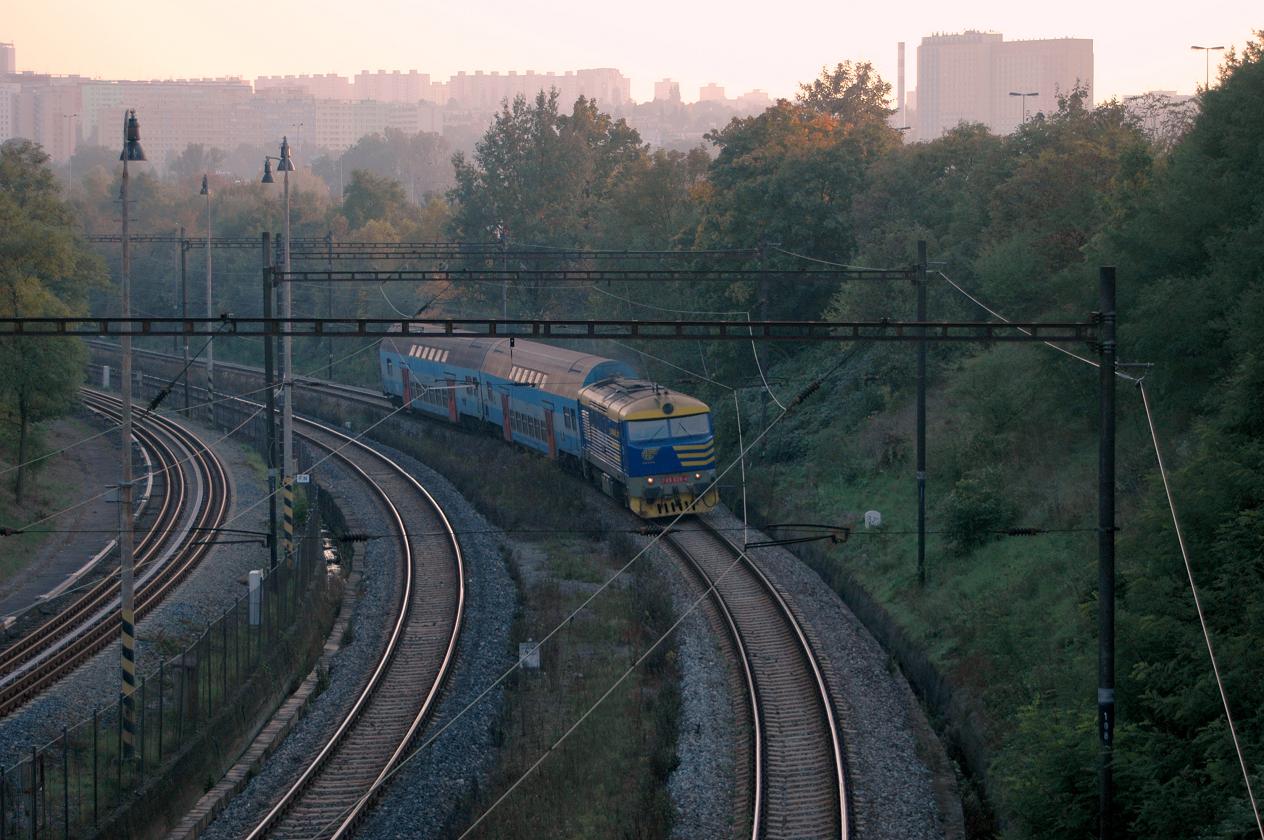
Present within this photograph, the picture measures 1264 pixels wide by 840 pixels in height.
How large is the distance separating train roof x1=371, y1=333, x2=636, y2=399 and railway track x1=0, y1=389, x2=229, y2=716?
289 inches

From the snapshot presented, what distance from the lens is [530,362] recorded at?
37.4 meters

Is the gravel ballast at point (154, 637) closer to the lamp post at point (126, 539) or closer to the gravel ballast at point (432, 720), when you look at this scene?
the lamp post at point (126, 539)

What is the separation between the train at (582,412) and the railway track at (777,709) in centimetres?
251

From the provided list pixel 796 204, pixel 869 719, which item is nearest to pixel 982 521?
pixel 869 719

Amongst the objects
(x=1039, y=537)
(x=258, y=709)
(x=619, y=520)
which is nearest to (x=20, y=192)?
(x=619, y=520)

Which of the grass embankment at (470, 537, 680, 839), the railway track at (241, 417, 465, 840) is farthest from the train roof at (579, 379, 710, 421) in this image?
the railway track at (241, 417, 465, 840)

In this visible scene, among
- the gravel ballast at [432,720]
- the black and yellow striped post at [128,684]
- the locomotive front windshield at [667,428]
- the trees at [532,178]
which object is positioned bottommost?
the gravel ballast at [432,720]

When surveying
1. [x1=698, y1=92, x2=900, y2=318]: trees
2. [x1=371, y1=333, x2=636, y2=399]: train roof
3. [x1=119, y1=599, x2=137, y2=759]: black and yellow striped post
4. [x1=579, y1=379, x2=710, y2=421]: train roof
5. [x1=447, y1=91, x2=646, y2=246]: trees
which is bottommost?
[x1=119, y1=599, x2=137, y2=759]: black and yellow striped post

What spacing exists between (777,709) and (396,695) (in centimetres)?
590

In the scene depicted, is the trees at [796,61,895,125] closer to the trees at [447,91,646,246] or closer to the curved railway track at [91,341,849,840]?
the trees at [447,91,646,246]

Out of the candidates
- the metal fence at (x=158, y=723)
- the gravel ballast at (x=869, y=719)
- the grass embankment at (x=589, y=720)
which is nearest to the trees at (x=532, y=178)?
the grass embankment at (x=589, y=720)

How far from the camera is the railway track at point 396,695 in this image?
15.8 metres

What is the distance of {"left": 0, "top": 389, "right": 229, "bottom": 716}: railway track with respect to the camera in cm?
2128

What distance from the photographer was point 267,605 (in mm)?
22562
